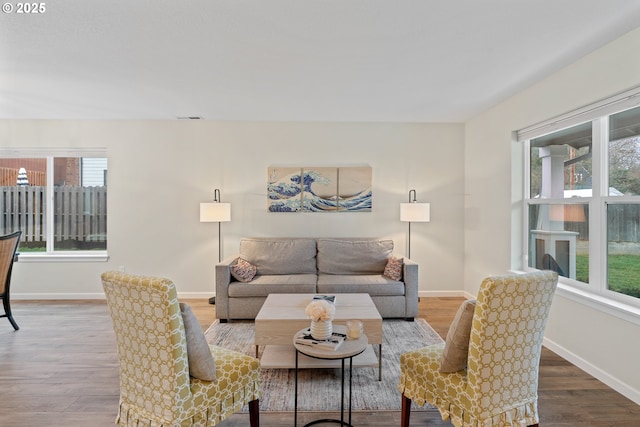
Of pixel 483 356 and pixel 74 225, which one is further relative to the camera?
pixel 74 225

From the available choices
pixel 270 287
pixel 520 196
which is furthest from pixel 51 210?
pixel 520 196

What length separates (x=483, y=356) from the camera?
1532mm

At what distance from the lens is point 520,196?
143 inches

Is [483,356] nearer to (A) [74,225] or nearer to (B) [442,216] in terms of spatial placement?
(B) [442,216]

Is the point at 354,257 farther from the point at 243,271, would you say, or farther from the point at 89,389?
the point at 89,389

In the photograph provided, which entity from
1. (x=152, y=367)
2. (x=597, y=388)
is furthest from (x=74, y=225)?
(x=597, y=388)

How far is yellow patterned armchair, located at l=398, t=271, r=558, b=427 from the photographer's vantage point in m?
1.52

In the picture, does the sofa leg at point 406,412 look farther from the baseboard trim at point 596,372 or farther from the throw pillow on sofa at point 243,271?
the throw pillow on sofa at point 243,271

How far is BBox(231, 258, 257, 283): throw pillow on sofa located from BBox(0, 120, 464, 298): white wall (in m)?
0.79

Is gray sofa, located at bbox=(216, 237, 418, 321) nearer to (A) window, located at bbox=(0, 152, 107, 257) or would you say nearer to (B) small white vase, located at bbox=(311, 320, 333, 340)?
(B) small white vase, located at bbox=(311, 320, 333, 340)

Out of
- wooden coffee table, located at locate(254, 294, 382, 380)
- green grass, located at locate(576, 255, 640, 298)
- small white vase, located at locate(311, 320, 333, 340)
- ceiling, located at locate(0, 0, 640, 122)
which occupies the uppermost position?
ceiling, located at locate(0, 0, 640, 122)

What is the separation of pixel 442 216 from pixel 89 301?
198 inches

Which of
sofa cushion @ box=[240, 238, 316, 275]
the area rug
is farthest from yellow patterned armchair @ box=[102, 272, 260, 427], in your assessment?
sofa cushion @ box=[240, 238, 316, 275]

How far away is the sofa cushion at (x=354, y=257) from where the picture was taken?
13.8 ft
